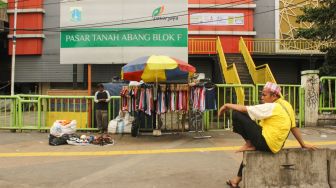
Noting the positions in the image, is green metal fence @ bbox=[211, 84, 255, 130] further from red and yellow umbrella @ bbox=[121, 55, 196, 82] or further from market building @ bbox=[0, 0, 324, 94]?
market building @ bbox=[0, 0, 324, 94]

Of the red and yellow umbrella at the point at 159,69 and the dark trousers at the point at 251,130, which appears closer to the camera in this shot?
the dark trousers at the point at 251,130

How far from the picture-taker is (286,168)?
6.31 m

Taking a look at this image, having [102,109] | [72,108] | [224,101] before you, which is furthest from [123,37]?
[224,101]

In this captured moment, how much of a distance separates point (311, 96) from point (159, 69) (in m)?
5.66

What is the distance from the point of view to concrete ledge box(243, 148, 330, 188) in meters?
6.27

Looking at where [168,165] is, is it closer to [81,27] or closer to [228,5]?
[81,27]

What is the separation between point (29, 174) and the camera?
26.5 ft

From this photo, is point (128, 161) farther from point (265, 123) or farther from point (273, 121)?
point (273, 121)

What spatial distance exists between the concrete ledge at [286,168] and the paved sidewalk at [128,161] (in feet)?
3.28

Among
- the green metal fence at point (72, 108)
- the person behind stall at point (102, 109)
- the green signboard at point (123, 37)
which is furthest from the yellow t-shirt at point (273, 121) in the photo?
the green signboard at point (123, 37)

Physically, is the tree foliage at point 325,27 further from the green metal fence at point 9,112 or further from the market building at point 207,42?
the green metal fence at point 9,112

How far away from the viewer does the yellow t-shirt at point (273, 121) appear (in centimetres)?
612

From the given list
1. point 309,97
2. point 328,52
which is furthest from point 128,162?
point 328,52

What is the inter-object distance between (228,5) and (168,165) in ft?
71.4
